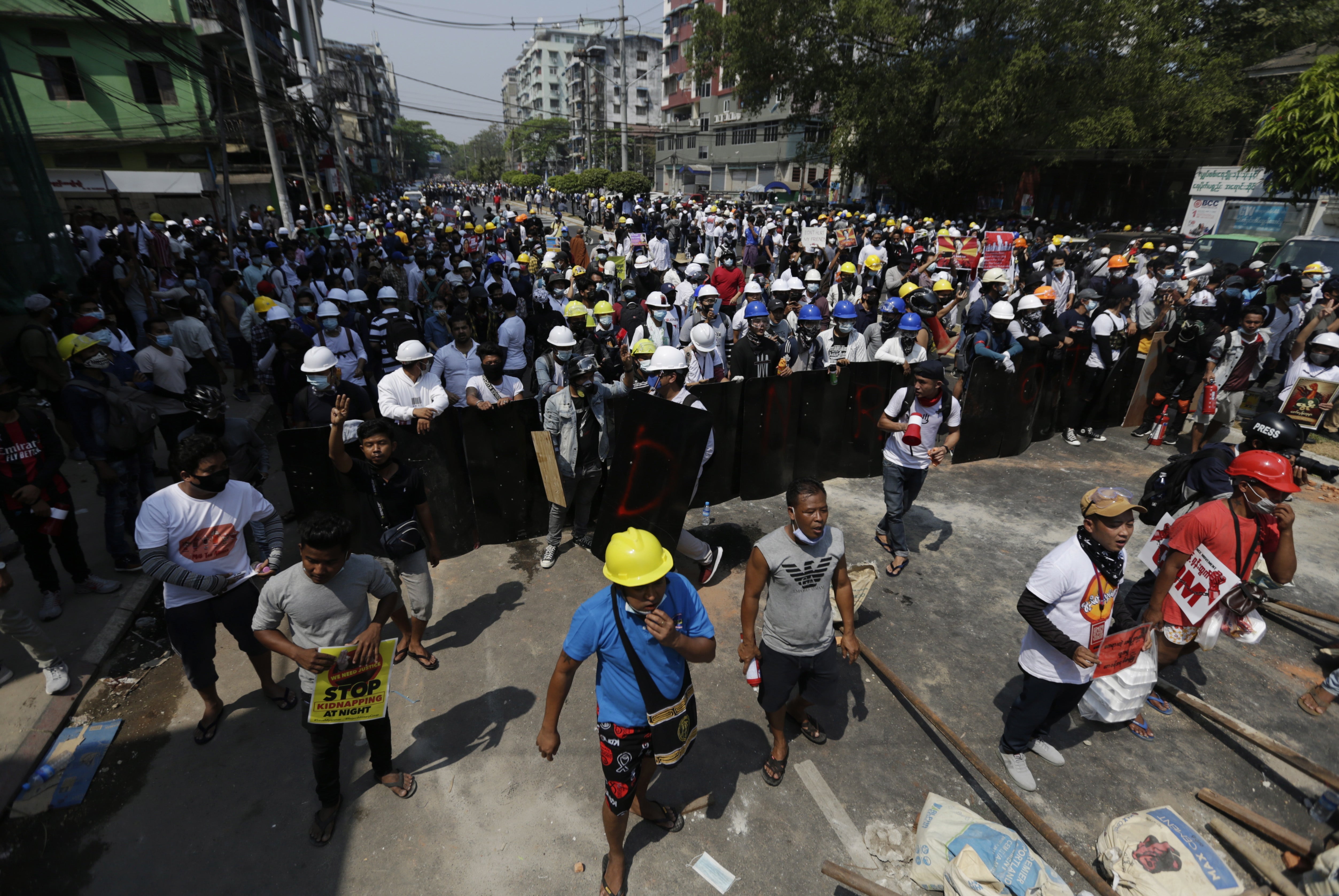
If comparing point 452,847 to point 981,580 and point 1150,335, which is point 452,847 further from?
point 1150,335

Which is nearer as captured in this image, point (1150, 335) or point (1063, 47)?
point (1150, 335)

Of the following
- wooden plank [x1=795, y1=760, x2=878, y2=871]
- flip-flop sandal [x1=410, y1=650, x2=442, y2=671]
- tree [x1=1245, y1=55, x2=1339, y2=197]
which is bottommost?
wooden plank [x1=795, y1=760, x2=878, y2=871]

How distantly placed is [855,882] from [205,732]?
396cm

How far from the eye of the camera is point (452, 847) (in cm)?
331

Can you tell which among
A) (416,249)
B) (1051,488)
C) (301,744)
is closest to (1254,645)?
Answer: (1051,488)

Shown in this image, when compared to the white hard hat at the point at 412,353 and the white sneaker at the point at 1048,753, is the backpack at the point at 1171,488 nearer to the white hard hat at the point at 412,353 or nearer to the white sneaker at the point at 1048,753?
the white sneaker at the point at 1048,753

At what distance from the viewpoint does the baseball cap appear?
3.05 meters

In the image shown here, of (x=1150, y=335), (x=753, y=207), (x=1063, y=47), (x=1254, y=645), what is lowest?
(x=1254, y=645)

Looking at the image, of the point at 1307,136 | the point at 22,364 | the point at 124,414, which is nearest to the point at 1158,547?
the point at 124,414

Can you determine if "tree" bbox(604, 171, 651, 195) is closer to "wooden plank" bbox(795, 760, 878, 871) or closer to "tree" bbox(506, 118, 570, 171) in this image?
"wooden plank" bbox(795, 760, 878, 871)

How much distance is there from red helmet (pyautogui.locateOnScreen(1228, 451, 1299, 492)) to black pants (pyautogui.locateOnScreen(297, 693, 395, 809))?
17.4 ft

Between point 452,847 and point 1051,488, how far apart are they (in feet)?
24.6

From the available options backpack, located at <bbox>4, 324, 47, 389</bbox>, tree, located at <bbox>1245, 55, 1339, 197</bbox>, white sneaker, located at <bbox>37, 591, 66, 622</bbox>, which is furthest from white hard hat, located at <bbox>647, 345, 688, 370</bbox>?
tree, located at <bbox>1245, 55, 1339, 197</bbox>

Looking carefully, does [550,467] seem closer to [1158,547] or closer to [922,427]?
[922,427]
